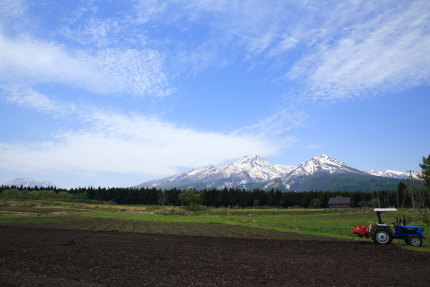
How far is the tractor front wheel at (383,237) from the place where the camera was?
25953mm

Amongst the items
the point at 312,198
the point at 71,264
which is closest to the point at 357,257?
the point at 71,264

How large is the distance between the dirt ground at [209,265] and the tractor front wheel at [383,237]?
7.03 feet

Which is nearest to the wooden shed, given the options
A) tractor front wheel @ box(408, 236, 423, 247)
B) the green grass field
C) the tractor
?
the green grass field

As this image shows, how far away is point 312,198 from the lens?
506ft

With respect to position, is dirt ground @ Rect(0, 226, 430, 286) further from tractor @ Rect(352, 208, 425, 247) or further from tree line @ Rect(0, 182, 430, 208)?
tree line @ Rect(0, 182, 430, 208)

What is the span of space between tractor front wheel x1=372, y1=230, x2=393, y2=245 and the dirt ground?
2143 mm

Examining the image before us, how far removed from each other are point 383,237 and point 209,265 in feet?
57.8

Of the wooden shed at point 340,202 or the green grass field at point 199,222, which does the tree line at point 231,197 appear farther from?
the green grass field at point 199,222

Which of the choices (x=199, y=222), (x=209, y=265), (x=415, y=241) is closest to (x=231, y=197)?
(x=199, y=222)

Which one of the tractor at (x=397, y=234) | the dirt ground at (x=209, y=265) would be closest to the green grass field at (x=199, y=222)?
the tractor at (x=397, y=234)

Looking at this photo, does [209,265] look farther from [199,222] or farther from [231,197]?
[231,197]

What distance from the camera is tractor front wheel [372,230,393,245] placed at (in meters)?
26.0

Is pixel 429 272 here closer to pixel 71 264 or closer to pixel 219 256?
pixel 219 256

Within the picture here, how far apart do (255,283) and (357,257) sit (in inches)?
409
